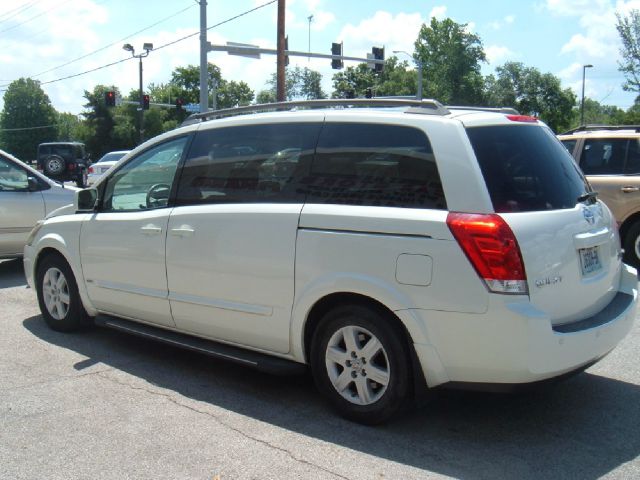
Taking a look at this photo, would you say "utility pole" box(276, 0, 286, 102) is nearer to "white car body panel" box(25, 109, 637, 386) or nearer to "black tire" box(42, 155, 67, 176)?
"black tire" box(42, 155, 67, 176)

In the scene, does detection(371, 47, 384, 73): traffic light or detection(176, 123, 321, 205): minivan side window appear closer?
detection(176, 123, 321, 205): minivan side window

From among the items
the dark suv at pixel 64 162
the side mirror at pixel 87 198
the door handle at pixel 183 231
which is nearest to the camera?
the door handle at pixel 183 231

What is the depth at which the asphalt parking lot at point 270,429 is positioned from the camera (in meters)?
3.56

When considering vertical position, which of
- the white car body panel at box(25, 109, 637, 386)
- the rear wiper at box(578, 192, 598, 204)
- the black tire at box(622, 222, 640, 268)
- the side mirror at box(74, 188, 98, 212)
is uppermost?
the rear wiper at box(578, 192, 598, 204)

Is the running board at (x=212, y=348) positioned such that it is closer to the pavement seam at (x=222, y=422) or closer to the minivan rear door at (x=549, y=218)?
the pavement seam at (x=222, y=422)

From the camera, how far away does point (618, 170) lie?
9.02 meters

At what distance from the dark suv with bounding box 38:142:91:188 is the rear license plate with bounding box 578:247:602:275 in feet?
92.2

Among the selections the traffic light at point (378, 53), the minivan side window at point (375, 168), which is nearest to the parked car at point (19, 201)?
the minivan side window at point (375, 168)

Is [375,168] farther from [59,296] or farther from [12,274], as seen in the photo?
[12,274]

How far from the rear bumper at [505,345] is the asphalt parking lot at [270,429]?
44cm

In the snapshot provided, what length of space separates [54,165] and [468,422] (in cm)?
3020

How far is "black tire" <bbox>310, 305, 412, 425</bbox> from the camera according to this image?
3861mm

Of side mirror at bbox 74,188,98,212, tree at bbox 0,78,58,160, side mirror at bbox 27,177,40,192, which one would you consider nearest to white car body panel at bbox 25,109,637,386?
side mirror at bbox 74,188,98,212

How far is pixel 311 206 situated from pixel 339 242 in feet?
1.15
